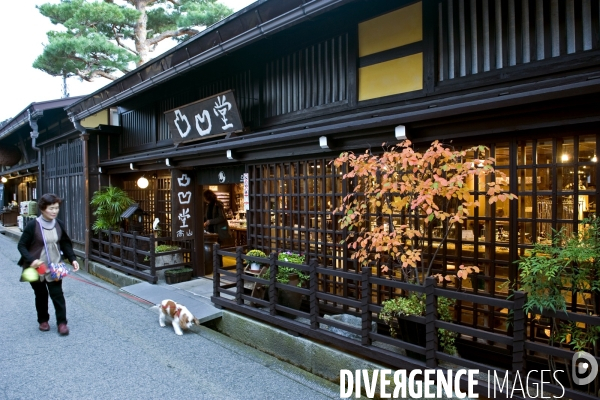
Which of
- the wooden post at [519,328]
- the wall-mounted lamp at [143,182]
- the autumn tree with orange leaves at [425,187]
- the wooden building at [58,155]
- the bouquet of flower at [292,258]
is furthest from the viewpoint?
the wooden building at [58,155]

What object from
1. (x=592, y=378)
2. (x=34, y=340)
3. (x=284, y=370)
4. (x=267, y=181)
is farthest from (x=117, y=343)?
(x=592, y=378)

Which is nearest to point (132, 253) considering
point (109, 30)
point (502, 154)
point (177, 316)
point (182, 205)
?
point (182, 205)

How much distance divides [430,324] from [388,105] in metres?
3.79

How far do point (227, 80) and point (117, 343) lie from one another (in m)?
6.81

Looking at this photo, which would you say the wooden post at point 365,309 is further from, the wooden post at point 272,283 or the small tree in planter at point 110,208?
the small tree in planter at point 110,208

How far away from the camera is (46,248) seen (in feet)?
23.0

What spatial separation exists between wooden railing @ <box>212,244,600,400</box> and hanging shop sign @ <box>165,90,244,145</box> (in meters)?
3.29

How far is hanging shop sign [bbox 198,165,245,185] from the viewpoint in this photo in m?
9.91

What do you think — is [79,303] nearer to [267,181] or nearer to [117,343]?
[117,343]

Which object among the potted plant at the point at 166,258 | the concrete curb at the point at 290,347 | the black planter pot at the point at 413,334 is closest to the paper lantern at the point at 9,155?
the potted plant at the point at 166,258

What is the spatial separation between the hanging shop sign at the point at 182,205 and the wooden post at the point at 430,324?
7.68 m

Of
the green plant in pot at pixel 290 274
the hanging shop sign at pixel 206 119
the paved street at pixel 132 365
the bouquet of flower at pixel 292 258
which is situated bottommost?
the paved street at pixel 132 365

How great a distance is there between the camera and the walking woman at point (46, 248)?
6.90m

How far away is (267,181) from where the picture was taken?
8.85 meters
